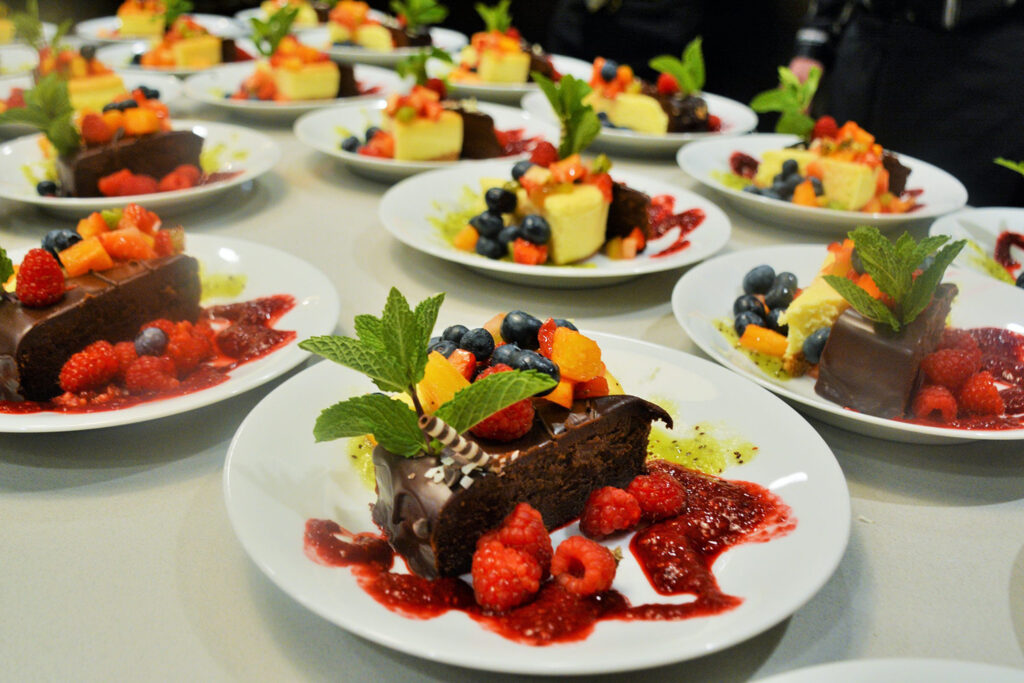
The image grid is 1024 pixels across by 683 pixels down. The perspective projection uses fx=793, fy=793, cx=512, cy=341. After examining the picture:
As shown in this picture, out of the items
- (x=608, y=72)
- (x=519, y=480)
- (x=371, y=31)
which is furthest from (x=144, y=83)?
(x=519, y=480)

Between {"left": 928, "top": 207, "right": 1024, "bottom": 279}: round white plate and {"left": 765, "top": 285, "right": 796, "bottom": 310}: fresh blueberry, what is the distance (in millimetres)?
780

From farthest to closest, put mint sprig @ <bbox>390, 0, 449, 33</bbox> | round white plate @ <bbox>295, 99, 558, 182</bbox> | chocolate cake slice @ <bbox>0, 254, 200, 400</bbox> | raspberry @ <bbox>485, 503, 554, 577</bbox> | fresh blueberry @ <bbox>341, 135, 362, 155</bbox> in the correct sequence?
mint sprig @ <bbox>390, 0, 449, 33</bbox> < fresh blueberry @ <bbox>341, 135, 362, 155</bbox> < round white plate @ <bbox>295, 99, 558, 182</bbox> < chocolate cake slice @ <bbox>0, 254, 200, 400</bbox> < raspberry @ <bbox>485, 503, 554, 577</bbox>

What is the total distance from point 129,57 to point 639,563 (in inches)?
208

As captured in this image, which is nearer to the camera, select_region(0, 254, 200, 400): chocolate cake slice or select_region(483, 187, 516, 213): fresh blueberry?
select_region(0, 254, 200, 400): chocolate cake slice

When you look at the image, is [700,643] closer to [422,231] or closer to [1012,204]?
[422,231]

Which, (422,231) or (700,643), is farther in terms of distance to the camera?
(422,231)

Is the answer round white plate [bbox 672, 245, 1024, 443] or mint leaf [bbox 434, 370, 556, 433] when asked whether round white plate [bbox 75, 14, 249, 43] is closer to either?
round white plate [bbox 672, 245, 1024, 443]

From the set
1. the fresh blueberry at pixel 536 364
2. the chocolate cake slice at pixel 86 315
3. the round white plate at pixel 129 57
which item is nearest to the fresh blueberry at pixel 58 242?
the chocolate cake slice at pixel 86 315

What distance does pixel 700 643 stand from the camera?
1182mm

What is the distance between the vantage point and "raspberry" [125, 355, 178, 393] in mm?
1916

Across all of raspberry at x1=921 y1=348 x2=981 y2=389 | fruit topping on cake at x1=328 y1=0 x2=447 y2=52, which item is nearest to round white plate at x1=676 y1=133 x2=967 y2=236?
raspberry at x1=921 y1=348 x2=981 y2=389

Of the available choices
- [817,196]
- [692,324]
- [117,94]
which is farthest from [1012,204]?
[117,94]

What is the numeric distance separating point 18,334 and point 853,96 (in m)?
4.21

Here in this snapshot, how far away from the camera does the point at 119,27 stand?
6234 millimetres
